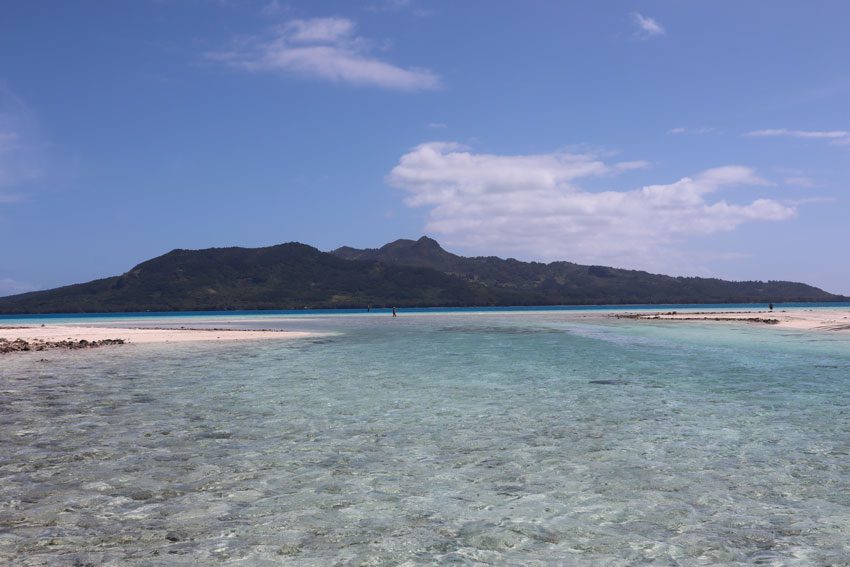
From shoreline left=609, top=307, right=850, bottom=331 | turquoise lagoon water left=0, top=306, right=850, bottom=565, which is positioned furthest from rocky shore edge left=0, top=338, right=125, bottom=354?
shoreline left=609, top=307, right=850, bottom=331

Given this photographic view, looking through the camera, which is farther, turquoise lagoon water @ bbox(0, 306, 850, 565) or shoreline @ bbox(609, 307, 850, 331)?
shoreline @ bbox(609, 307, 850, 331)

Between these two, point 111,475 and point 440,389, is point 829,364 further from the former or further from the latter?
point 111,475

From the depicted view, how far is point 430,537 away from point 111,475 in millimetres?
7317

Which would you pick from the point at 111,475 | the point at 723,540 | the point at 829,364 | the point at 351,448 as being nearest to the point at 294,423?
the point at 351,448

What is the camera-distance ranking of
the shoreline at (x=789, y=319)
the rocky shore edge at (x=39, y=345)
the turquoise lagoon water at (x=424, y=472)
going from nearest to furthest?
the turquoise lagoon water at (x=424, y=472) → the rocky shore edge at (x=39, y=345) → the shoreline at (x=789, y=319)

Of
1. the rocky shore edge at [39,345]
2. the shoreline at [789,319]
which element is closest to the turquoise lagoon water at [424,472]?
the rocky shore edge at [39,345]

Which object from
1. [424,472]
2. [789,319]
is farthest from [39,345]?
[789,319]

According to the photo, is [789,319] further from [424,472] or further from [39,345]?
[424,472]

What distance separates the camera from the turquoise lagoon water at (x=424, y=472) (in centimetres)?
892

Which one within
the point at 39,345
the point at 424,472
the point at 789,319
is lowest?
the point at 789,319

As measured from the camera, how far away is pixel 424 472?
13.0 m

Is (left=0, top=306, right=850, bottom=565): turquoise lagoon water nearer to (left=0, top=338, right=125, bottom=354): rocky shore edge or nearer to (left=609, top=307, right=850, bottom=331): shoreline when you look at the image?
(left=0, top=338, right=125, bottom=354): rocky shore edge

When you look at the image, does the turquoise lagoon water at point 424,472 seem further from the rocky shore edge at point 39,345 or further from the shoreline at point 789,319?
the shoreline at point 789,319

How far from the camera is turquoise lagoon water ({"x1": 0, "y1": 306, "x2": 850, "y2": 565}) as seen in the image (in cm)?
892
